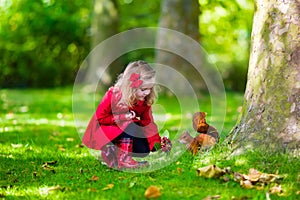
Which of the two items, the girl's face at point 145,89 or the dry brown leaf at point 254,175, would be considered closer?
the dry brown leaf at point 254,175

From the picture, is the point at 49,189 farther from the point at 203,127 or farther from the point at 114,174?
the point at 203,127

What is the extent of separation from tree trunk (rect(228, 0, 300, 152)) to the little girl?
0.84 metres

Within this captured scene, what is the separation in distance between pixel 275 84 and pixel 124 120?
1.30 m

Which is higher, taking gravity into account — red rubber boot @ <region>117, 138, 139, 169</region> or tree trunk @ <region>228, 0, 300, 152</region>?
tree trunk @ <region>228, 0, 300, 152</region>

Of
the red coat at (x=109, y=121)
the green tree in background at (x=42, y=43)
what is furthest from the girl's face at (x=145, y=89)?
the green tree in background at (x=42, y=43)

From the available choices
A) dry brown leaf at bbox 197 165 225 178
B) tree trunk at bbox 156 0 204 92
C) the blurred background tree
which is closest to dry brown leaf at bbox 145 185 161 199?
dry brown leaf at bbox 197 165 225 178

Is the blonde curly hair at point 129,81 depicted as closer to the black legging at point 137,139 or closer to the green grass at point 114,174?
the black legging at point 137,139

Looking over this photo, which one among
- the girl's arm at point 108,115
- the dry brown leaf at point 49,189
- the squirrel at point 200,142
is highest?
the girl's arm at point 108,115

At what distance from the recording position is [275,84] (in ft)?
13.5

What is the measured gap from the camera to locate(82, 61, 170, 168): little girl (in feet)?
14.4

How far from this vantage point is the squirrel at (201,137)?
4594mm

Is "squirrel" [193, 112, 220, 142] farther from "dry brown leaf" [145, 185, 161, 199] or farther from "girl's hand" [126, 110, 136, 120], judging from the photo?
"dry brown leaf" [145, 185, 161, 199]

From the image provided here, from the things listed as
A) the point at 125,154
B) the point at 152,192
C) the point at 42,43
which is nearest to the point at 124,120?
the point at 125,154

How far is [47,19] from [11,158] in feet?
52.4
